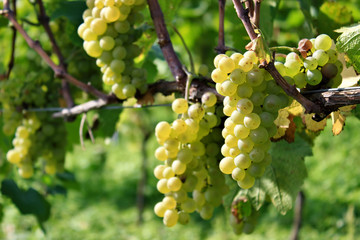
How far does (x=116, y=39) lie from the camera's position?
1018 millimetres

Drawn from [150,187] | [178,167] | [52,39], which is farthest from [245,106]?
[150,187]

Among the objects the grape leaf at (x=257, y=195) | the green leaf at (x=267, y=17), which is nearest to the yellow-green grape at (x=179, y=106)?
the grape leaf at (x=257, y=195)

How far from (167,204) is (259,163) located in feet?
0.74

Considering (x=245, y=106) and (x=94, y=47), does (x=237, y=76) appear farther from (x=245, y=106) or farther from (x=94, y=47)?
(x=94, y=47)

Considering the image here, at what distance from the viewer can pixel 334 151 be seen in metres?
4.01

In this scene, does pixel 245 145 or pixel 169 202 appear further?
pixel 169 202

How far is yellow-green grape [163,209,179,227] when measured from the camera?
872 millimetres

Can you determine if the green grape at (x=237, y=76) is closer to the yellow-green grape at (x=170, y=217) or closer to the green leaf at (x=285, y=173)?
the yellow-green grape at (x=170, y=217)

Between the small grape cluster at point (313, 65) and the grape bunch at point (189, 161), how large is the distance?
173 millimetres

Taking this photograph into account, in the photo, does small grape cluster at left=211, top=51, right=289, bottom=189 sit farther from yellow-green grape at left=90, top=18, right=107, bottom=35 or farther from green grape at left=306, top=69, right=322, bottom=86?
yellow-green grape at left=90, top=18, right=107, bottom=35

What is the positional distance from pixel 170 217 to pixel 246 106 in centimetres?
31

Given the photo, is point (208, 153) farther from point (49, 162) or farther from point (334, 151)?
point (334, 151)

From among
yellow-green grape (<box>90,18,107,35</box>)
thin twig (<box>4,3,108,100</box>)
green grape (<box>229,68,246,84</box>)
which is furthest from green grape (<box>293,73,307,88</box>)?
thin twig (<box>4,3,108,100</box>)

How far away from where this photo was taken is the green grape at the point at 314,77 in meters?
0.71
